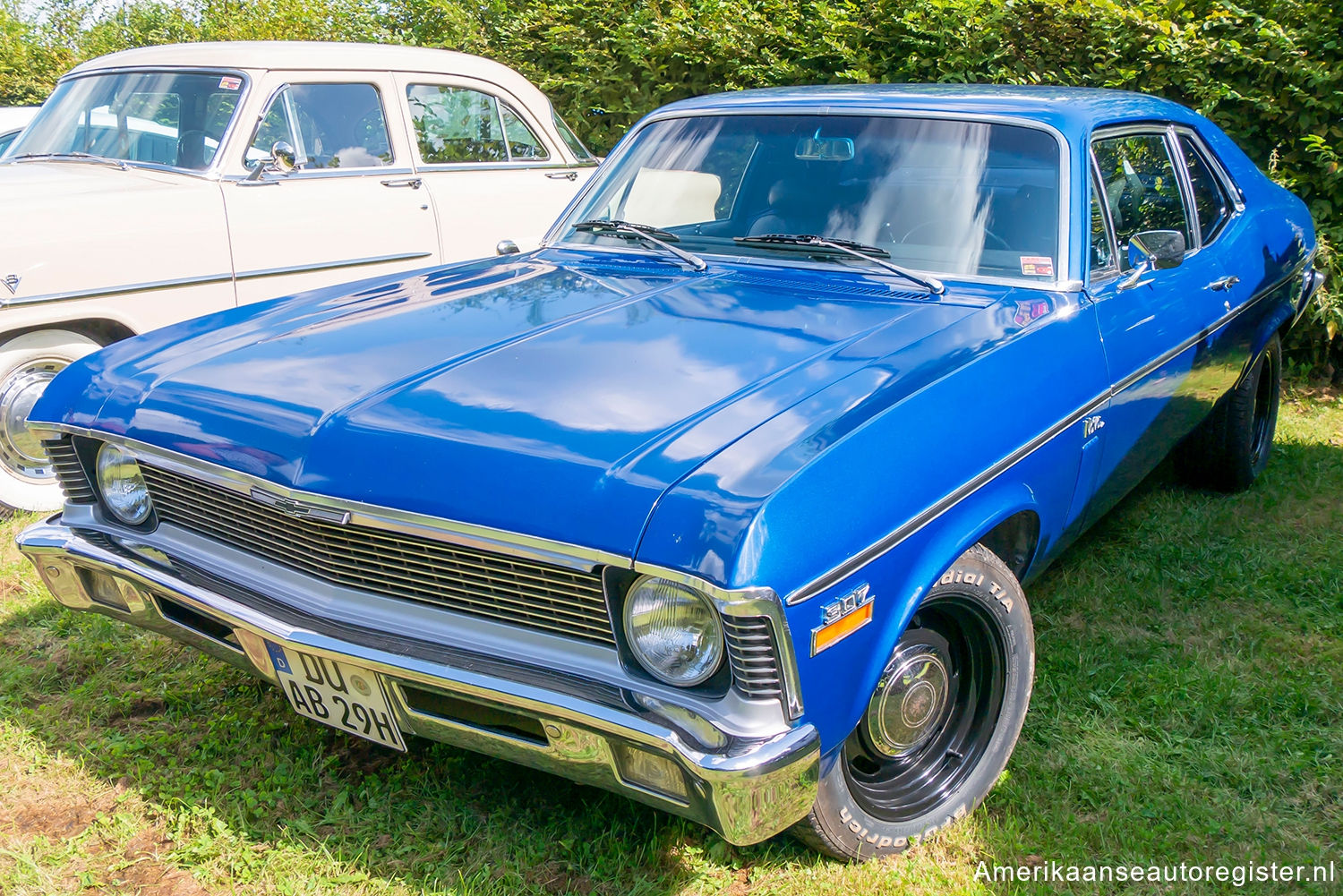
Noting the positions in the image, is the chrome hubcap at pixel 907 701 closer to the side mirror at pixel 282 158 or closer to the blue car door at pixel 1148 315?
the blue car door at pixel 1148 315

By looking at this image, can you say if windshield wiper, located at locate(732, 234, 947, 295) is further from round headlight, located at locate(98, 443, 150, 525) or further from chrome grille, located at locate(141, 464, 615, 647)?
round headlight, located at locate(98, 443, 150, 525)

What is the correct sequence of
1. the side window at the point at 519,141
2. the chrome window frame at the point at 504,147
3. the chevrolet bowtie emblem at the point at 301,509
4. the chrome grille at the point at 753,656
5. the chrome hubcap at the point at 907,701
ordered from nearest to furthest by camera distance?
the chrome grille at the point at 753,656 < the chevrolet bowtie emblem at the point at 301,509 < the chrome hubcap at the point at 907,701 < the chrome window frame at the point at 504,147 < the side window at the point at 519,141

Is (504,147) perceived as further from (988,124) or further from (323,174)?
(988,124)

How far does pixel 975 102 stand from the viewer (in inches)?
124

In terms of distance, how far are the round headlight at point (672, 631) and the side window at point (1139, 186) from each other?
199 centimetres

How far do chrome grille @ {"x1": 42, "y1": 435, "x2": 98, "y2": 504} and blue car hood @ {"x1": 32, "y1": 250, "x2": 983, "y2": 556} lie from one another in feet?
0.26

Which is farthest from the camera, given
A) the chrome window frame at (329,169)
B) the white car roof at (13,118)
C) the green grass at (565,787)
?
the white car roof at (13,118)

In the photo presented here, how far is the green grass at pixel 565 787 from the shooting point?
2348mm

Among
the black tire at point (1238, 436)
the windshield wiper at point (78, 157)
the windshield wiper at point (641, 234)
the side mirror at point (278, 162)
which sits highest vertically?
the windshield wiper at point (78, 157)

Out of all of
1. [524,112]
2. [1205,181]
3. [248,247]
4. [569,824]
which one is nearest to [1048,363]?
[569,824]

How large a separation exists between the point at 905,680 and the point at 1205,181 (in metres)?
2.78

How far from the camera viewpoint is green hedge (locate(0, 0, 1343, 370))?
566 cm

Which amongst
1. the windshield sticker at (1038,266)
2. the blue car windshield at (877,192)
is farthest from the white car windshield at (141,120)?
the windshield sticker at (1038,266)

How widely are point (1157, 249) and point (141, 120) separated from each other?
451 centimetres
